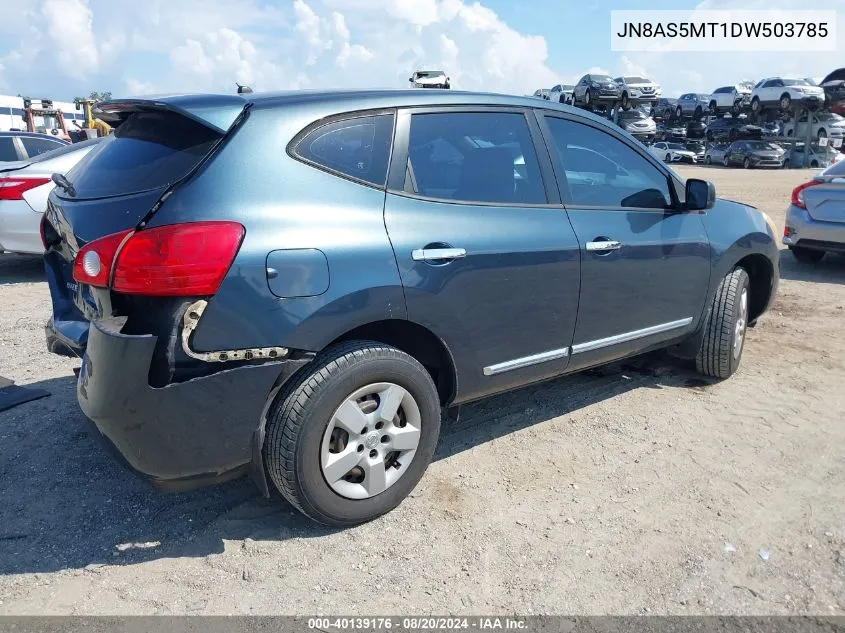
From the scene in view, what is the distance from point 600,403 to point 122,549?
9.20 ft

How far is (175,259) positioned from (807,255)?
889cm

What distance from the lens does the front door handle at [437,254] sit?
2.83 m

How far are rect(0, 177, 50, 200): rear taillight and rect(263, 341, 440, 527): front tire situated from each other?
5.84 metres

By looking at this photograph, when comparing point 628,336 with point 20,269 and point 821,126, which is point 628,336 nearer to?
point 20,269

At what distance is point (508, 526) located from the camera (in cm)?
298

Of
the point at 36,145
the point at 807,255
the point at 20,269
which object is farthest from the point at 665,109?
the point at 20,269

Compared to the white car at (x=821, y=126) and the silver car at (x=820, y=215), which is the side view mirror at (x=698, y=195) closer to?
the silver car at (x=820, y=215)

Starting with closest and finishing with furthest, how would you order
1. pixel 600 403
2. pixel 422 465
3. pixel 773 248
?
pixel 422 465
pixel 600 403
pixel 773 248

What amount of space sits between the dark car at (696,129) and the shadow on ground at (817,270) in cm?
3644

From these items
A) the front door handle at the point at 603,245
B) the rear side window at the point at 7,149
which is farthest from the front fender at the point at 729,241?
the rear side window at the point at 7,149

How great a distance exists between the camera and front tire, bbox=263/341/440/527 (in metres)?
2.62

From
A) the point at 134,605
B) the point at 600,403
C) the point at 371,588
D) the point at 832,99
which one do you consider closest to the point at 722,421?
the point at 600,403

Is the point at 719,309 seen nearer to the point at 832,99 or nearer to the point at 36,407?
the point at 36,407

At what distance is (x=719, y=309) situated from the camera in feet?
14.5
